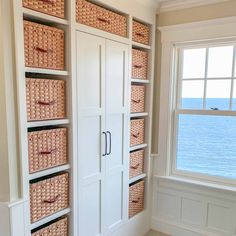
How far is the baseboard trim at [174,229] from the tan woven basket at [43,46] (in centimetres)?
214

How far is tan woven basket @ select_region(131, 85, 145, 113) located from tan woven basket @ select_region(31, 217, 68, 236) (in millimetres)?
1250

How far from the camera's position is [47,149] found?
1648mm

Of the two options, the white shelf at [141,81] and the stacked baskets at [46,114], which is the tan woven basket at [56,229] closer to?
the stacked baskets at [46,114]

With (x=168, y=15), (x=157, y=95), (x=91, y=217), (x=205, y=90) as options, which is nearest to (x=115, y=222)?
(x=91, y=217)

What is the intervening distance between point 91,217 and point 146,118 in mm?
1213

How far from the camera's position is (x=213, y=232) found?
99.0 inches

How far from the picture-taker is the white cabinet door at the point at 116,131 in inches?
84.7

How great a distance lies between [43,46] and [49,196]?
1036mm

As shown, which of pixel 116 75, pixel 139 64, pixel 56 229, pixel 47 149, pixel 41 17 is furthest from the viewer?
pixel 139 64

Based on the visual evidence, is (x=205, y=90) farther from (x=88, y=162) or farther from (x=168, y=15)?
(x=88, y=162)

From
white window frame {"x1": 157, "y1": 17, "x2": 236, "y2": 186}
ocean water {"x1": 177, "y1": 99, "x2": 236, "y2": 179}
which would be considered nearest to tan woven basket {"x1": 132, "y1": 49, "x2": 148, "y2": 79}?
white window frame {"x1": 157, "y1": 17, "x2": 236, "y2": 186}

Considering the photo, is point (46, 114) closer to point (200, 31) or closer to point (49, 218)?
point (49, 218)

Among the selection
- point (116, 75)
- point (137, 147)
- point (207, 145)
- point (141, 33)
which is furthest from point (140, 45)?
point (207, 145)

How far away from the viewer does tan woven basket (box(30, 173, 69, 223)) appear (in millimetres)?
1597
